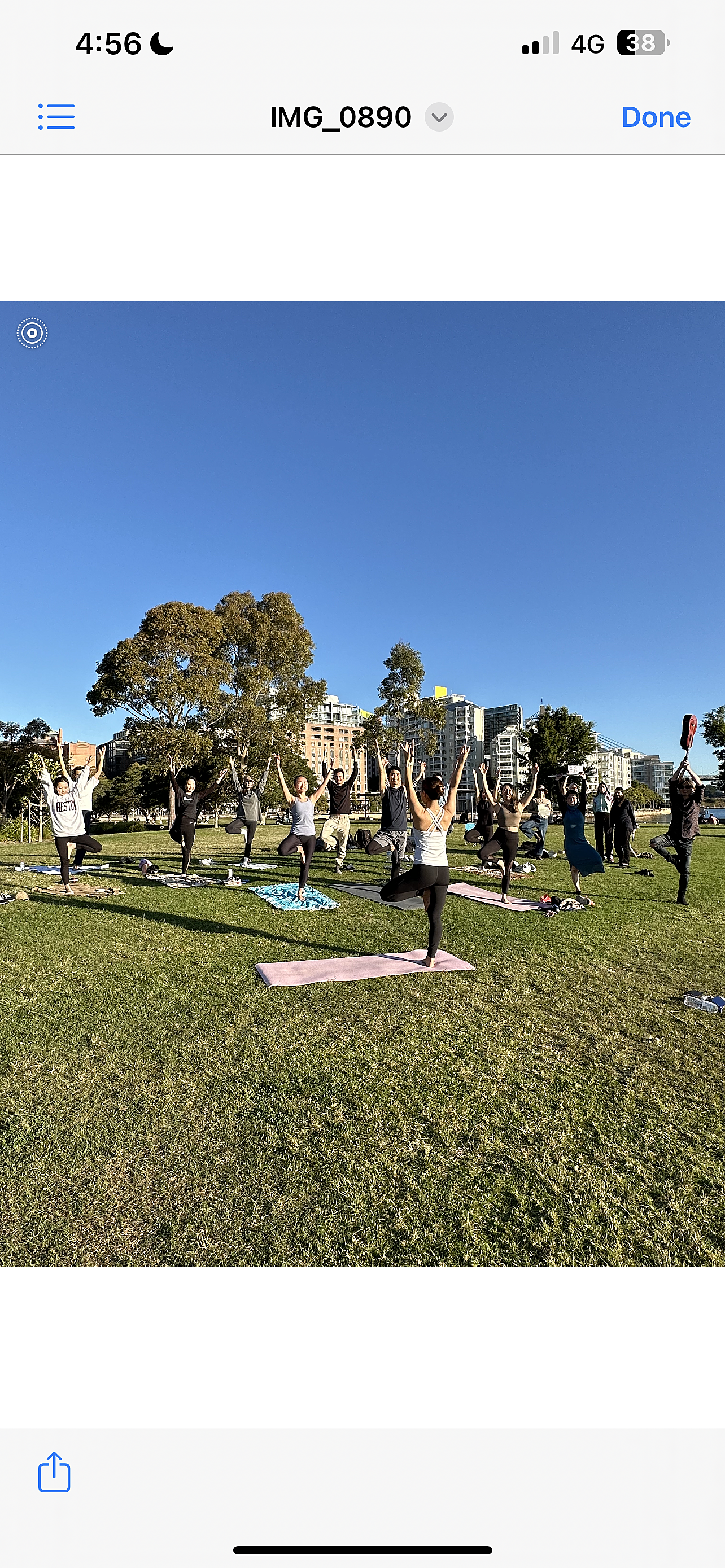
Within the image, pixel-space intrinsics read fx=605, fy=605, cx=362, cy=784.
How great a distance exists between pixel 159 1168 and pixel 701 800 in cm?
1052

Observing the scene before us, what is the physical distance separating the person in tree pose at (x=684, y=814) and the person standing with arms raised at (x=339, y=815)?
6416 mm

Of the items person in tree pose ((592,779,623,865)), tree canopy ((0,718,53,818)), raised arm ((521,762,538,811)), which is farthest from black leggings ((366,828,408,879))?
tree canopy ((0,718,53,818))

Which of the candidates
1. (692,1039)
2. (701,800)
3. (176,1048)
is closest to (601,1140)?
(692,1039)

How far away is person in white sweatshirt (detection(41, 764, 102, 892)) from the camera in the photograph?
38.8 feet

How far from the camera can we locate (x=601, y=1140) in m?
3.68

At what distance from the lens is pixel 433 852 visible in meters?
7.00

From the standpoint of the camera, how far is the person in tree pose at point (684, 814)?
35.1 ft

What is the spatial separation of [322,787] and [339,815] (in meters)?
4.53

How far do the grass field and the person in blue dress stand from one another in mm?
3086

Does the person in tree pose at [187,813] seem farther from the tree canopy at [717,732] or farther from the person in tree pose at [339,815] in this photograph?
the tree canopy at [717,732]

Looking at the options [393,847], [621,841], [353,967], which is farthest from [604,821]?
[353,967]

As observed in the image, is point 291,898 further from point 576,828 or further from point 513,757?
point 513,757

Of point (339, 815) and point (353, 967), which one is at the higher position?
point (339, 815)
